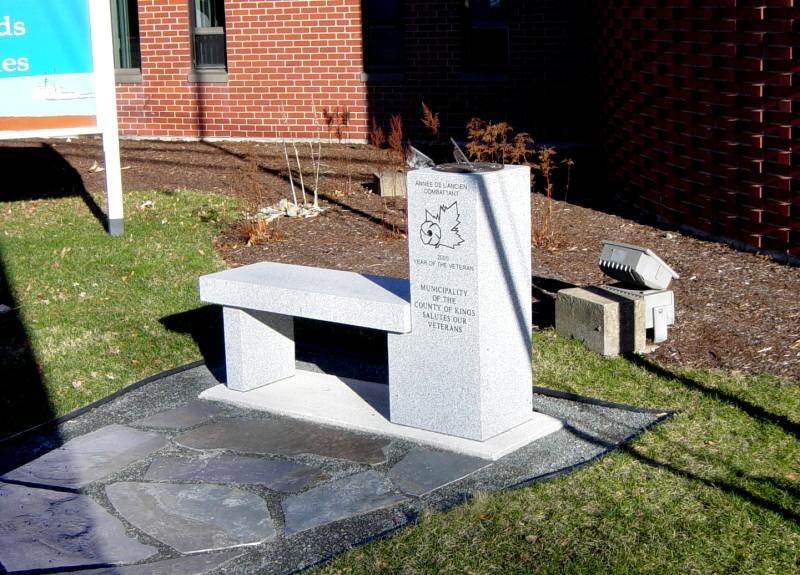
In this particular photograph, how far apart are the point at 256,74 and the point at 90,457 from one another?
39.1 feet

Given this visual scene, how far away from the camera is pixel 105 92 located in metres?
11.1

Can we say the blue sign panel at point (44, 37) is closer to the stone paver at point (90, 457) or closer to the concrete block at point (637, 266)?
the stone paver at point (90, 457)

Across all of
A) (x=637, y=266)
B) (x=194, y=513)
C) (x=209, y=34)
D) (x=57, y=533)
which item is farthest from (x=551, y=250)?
(x=209, y=34)

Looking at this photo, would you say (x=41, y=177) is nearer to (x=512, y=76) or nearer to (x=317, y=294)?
(x=512, y=76)

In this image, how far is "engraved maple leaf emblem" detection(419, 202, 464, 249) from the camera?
5.80m

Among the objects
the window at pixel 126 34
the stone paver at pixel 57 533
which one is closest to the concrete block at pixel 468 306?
the stone paver at pixel 57 533

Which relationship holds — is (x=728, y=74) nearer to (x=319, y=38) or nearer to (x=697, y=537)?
(x=697, y=537)

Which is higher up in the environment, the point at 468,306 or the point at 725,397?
the point at 468,306

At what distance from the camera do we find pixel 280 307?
6.66 m

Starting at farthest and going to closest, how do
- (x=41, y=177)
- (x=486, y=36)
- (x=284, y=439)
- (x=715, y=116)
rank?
1. (x=486, y=36)
2. (x=41, y=177)
3. (x=715, y=116)
4. (x=284, y=439)

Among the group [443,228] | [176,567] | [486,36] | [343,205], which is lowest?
[176,567]

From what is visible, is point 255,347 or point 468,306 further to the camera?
point 255,347

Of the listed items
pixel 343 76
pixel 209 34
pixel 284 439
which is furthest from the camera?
pixel 209 34

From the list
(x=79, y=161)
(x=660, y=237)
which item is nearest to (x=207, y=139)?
(x=79, y=161)
